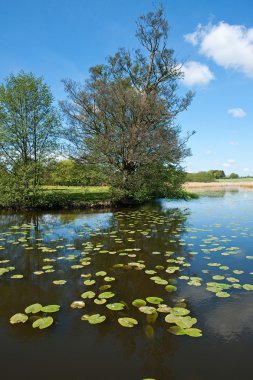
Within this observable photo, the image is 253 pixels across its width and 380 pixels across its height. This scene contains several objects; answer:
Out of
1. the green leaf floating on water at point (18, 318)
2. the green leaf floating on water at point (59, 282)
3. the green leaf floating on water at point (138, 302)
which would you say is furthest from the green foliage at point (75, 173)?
the green leaf floating on water at point (138, 302)

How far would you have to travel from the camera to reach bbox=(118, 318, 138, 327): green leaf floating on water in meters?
3.59

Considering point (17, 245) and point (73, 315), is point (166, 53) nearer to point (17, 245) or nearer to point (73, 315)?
point (17, 245)

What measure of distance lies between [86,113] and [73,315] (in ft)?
59.9

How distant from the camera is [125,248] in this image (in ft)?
25.6

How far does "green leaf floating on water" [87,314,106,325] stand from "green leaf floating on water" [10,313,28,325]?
89cm

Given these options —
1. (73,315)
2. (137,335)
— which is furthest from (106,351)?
(73,315)

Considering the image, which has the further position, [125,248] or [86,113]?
[86,113]

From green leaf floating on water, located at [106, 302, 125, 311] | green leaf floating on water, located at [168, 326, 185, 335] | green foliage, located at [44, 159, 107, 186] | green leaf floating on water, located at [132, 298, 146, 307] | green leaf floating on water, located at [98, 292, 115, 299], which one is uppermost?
green foliage, located at [44, 159, 107, 186]

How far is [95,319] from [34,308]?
99 cm

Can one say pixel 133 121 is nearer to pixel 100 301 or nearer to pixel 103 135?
pixel 103 135

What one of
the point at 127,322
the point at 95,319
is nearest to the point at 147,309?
the point at 127,322

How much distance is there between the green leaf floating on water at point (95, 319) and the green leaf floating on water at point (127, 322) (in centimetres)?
25

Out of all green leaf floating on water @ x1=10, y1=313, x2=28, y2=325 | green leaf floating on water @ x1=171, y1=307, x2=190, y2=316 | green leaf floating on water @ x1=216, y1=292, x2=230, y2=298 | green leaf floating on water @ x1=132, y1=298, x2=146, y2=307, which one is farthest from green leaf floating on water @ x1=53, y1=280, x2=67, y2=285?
green leaf floating on water @ x1=216, y1=292, x2=230, y2=298

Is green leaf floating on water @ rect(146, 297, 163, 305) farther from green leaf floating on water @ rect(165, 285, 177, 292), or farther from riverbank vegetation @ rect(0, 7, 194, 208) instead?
riverbank vegetation @ rect(0, 7, 194, 208)
